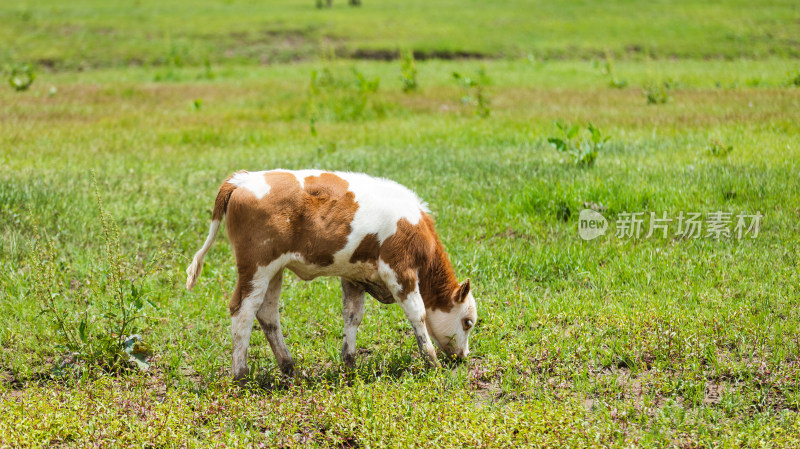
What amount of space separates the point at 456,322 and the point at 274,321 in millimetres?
1542

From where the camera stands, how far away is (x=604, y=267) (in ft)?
26.1

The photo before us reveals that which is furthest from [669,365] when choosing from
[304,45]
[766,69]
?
[304,45]

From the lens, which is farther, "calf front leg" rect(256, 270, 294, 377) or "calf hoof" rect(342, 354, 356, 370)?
"calf hoof" rect(342, 354, 356, 370)

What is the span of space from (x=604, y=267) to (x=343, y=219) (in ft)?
11.5

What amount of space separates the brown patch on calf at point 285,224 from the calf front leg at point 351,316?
68 cm

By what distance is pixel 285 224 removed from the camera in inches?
222

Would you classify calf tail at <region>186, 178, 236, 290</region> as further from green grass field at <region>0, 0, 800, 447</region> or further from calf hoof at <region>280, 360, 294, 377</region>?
calf hoof at <region>280, 360, 294, 377</region>

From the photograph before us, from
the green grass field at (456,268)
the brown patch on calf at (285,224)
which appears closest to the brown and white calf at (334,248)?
the brown patch on calf at (285,224)

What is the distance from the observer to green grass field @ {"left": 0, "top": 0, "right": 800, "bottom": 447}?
5172 millimetres

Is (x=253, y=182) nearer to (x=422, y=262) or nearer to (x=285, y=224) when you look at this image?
(x=285, y=224)

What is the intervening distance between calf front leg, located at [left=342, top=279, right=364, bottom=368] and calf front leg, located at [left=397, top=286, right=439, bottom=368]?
531mm

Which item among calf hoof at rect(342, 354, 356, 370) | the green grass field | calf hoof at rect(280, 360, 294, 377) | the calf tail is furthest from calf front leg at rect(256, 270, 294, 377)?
the calf tail

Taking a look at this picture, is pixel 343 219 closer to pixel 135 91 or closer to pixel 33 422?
pixel 33 422

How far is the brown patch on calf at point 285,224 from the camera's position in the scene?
223 inches
